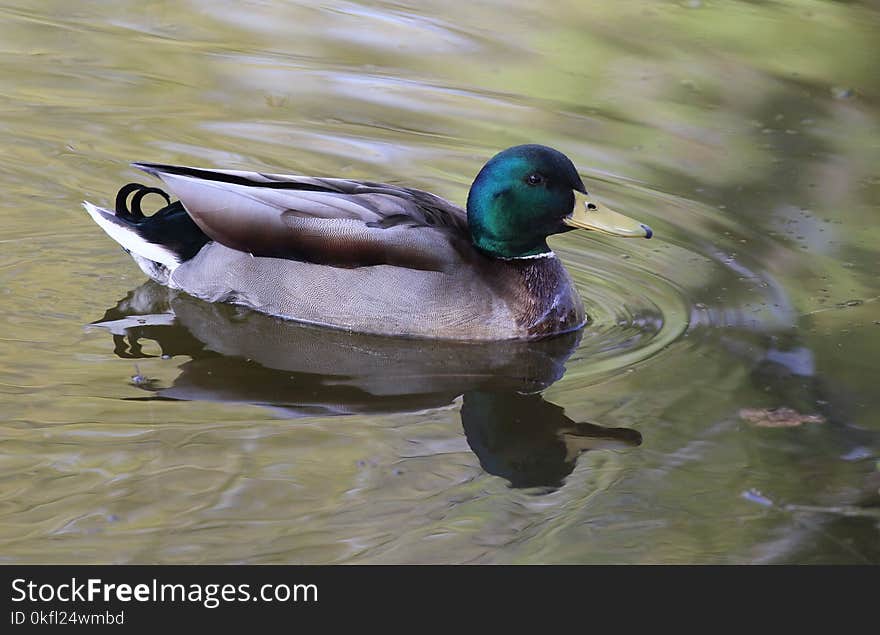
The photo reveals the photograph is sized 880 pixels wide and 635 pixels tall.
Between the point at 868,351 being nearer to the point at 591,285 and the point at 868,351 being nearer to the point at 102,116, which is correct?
the point at 591,285

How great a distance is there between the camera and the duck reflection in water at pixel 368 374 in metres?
5.73

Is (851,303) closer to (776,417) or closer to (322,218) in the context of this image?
(776,417)

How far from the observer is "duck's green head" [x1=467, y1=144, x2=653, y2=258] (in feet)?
22.3

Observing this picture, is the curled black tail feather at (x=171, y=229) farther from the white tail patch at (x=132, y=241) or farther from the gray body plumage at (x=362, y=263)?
the gray body plumage at (x=362, y=263)

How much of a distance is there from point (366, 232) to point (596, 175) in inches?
97.7

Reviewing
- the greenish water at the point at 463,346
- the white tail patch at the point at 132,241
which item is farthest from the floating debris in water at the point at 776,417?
the white tail patch at the point at 132,241

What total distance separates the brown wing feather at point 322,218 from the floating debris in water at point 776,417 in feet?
5.25

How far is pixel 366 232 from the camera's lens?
22.2ft

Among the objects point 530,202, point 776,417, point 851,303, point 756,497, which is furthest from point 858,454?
point 530,202

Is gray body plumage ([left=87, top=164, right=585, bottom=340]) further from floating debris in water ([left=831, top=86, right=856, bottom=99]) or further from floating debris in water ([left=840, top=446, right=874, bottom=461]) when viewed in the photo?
floating debris in water ([left=831, top=86, right=856, bottom=99])

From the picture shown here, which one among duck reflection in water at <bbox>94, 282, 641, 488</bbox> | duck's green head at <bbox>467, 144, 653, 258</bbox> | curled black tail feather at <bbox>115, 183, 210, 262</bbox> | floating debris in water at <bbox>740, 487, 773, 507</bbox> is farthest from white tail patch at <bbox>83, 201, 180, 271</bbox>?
floating debris in water at <bbox>740, 487, 773, 507</bbox>

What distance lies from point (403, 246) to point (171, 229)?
134cm

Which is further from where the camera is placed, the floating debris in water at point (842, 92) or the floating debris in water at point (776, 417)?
the floating debris in water at point (842, 92)

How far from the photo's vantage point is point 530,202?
6.87 m
